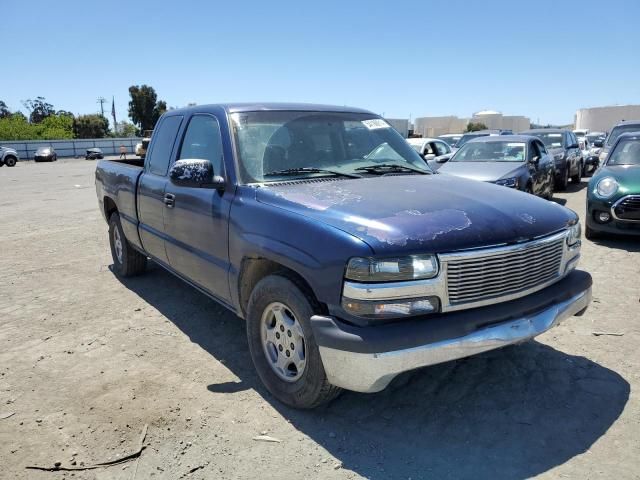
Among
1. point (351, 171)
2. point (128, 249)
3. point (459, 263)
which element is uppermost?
point (351, 171)

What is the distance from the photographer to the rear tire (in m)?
5.83

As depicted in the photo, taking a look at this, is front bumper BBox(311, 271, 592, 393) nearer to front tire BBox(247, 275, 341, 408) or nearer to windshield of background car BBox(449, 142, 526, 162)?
front tire BBox(247, 275, 341, 408)

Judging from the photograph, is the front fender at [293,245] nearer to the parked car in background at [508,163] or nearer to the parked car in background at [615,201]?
the parked car in background at [615,201]

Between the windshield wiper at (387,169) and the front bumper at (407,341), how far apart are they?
1511 mm

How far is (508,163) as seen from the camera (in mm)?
9492

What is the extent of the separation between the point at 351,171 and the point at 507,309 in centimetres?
156

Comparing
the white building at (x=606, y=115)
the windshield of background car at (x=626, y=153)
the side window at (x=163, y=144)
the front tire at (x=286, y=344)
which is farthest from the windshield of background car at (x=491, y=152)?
the white building at (x=606, y=115)

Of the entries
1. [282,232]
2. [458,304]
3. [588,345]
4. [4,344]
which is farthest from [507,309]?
[4,344]

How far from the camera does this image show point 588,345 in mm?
3908

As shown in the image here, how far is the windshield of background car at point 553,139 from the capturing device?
1392 cm

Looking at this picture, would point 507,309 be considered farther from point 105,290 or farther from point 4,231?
point 4,231

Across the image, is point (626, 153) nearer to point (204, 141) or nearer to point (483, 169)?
point (483, 169)

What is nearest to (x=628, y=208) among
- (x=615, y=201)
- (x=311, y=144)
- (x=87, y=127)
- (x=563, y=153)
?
(x=615, y=201)

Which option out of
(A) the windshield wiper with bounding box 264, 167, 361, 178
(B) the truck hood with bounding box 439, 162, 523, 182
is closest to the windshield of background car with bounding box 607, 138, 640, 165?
(B) the truck hood with bounding box 439, 162, 523, 182
